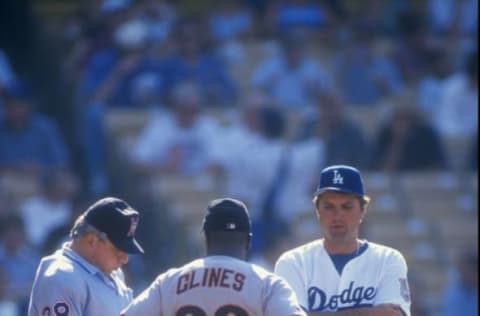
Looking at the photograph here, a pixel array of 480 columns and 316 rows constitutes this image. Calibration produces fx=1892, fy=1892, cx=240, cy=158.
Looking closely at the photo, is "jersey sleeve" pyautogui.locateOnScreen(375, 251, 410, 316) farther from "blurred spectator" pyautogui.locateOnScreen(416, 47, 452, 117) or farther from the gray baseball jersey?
"blurred spectator" pyautogui.locateOnScreen(416, 47, 452, 117)

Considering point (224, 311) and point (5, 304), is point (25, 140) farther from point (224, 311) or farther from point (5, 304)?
point (224, 311)

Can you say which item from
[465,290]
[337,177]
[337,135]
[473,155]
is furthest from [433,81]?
[337,177]

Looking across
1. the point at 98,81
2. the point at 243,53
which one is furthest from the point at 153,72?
the point at 243,53

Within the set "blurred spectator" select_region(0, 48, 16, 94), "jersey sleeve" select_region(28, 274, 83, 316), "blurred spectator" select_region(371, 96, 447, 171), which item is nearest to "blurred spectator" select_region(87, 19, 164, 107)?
"blurred spectator" select_region(0, 48, 16, 94)

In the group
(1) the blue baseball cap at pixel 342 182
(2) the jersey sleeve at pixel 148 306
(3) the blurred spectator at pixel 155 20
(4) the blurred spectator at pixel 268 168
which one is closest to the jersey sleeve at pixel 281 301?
(2) the jersey sleeve at pixel 148 306

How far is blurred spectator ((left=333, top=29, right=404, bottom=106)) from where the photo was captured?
1869 centimetres

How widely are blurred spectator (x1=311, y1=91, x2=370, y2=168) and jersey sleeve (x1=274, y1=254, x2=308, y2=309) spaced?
6627 millimetres

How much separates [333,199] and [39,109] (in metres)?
9.56

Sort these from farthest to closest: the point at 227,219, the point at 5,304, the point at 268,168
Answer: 1. the point at 268,168
2. the point at 5,304
3. the point at 227,219

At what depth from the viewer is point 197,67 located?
1838cm

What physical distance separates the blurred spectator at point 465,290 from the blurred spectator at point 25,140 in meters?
4.13

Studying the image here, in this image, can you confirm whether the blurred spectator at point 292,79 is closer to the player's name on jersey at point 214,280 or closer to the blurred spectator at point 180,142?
the blurred spectator at point 180,142

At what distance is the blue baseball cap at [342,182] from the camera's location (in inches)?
358

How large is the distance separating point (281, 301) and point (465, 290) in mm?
5825
